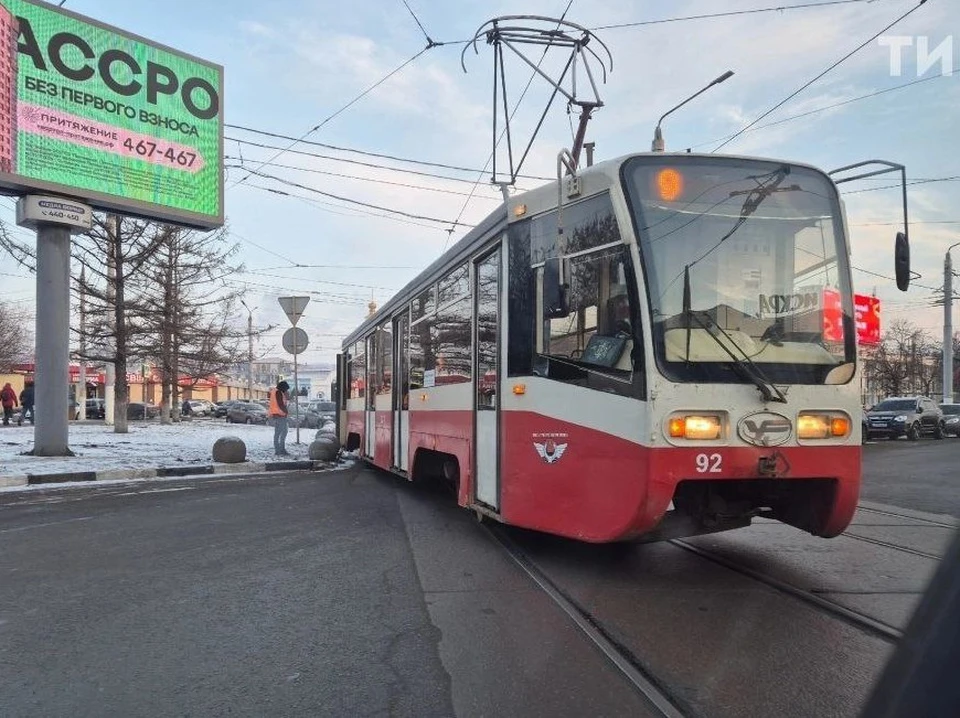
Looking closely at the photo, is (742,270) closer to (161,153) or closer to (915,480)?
(915,480)

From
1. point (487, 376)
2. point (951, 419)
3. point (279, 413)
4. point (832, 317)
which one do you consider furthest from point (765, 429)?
point (951, 419)

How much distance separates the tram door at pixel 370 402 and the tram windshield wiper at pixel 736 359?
26.1ft

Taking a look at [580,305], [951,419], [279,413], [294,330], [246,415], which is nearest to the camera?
[580,305]

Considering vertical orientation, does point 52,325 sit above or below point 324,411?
above

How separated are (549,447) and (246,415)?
3982cm

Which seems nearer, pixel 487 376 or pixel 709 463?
pixel 709 463

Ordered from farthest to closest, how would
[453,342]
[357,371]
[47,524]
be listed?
[357,371] → [47,524] → [453,342]

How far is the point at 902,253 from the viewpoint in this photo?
5188mm

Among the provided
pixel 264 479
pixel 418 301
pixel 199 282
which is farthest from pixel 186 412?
pixel 418 301

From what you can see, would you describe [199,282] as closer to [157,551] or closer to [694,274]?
[157,551]

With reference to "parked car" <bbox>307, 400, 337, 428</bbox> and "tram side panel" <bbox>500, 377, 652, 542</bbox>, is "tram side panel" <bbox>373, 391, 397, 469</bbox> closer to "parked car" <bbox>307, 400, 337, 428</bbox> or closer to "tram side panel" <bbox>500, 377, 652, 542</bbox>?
"tram side panel" <bbox>500, 377, 652, 542</bbox>

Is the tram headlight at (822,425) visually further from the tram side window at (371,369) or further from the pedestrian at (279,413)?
the pedestrian at (279,413)

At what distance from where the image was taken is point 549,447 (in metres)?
5.58

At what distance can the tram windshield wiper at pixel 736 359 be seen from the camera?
4953 mm
